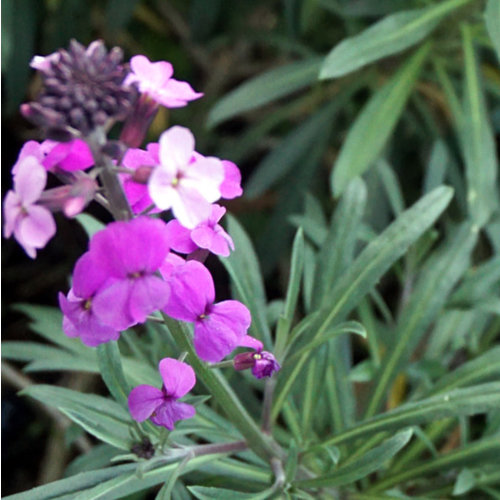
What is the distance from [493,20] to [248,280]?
67 cm

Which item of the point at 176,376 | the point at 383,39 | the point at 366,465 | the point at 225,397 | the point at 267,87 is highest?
the point at 383,39

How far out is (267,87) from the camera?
1879 millimetres

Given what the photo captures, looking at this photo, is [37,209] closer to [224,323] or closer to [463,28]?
[224,323]

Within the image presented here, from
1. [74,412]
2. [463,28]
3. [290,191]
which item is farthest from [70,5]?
[74,412]

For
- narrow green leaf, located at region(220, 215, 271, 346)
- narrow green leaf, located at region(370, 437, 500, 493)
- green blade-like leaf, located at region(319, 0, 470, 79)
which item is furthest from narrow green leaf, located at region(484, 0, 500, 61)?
narrow green leaf, located at region(370, 437, 500, 493)

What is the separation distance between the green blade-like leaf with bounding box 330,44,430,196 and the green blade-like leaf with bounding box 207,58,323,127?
22 centimetres

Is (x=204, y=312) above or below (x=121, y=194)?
below

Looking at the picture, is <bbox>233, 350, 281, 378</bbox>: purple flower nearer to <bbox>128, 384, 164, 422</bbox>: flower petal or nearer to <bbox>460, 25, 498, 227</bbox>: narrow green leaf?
<bbox>128, 384, 164, 422</bbox>: flower petal

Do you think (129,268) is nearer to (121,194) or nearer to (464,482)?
(121,194)

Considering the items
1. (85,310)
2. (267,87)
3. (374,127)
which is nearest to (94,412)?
(85,310)

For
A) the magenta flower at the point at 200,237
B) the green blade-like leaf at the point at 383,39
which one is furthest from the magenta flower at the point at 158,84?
the green blade-like leaf at the point at 383,39

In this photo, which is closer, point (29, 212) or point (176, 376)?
point (29, 212)

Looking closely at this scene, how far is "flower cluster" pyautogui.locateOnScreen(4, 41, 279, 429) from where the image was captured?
2.15 feet

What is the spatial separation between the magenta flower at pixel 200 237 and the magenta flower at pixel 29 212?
18 cm
